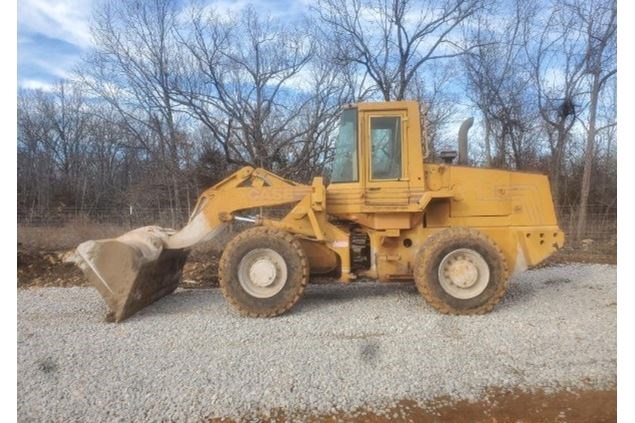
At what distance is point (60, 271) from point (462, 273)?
7.21 meters

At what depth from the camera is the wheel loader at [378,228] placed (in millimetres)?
5398

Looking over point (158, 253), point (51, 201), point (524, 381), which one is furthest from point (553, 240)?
point (51, 201)

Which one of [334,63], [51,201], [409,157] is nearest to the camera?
[409,157]

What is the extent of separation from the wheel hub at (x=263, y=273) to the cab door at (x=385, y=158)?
1.38 metres

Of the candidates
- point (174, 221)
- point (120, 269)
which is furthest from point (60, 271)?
point (120, 269)

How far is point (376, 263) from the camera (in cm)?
585

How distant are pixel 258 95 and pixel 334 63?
2.87m

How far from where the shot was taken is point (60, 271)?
8.65 m

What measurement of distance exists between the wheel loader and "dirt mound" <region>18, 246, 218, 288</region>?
7.02 feet

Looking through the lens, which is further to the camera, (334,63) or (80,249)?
(334,63)

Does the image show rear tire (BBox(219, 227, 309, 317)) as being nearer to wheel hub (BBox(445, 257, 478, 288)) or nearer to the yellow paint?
the yellow paint

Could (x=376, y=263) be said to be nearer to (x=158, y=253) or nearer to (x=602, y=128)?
(x=158, y=253)

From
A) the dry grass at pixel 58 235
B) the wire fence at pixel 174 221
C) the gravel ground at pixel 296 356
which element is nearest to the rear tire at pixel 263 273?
the gravel ground at pixel 296 356
